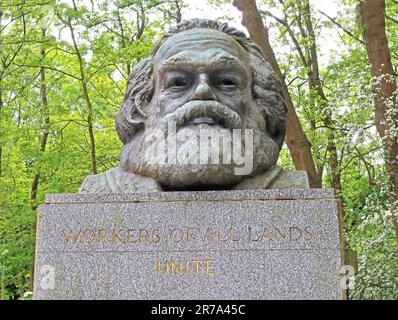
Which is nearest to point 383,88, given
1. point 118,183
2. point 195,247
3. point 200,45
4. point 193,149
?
point 200,45

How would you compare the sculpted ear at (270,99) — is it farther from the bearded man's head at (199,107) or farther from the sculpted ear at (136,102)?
the sculpted ear at (136,102)

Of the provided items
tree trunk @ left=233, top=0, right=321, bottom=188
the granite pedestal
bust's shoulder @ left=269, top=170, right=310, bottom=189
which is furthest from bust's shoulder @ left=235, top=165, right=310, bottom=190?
tree trunk @ left=233, top=0, right=321, bottom=188

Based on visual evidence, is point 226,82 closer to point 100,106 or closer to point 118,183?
point 118,183

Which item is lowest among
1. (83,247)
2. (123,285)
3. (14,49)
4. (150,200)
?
(123,285)

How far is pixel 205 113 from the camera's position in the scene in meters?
5.47

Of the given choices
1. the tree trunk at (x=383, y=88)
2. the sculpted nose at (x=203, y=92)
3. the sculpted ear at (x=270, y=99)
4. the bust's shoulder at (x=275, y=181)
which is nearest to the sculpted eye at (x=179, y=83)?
the sculpted nose at (x=203, y=92)

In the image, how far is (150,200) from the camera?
5008 mm

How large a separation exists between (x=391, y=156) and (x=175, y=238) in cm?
595

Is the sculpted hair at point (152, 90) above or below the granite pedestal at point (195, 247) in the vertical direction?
above

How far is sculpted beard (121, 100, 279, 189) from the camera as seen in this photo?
5.27 metres

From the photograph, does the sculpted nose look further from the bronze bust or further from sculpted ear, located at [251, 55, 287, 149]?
sculpted ear, located at [251, 55, 287, 149]

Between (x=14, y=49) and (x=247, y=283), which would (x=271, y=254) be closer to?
(x=247, y=283)

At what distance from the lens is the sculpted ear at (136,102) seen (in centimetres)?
615

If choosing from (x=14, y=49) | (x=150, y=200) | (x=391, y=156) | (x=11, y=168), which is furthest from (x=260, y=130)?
(x=11, y=168)
